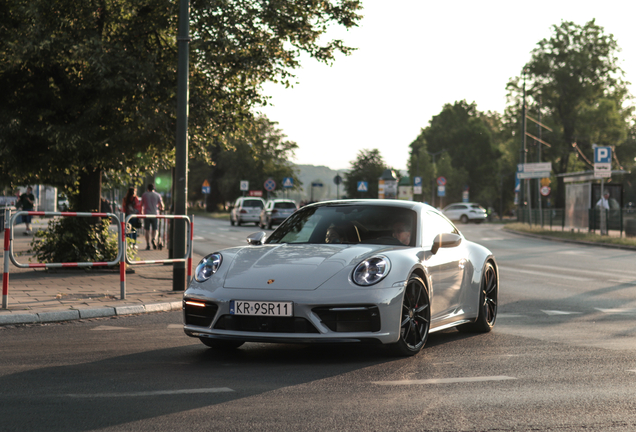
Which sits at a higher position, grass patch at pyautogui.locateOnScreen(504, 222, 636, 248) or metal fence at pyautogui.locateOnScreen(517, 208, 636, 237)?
metal fence at pyautogui.locateOnScreen(517, 208, 636, 237)

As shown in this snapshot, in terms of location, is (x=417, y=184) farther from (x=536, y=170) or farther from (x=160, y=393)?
(x=160, y=393)

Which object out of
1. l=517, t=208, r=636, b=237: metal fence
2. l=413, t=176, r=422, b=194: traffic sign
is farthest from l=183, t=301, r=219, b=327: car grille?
l=413, t=176, r=422, b=194: traffic sign

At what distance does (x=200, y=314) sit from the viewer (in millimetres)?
6332

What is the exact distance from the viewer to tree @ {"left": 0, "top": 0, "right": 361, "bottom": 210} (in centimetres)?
1288

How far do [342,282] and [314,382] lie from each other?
3.00 feet

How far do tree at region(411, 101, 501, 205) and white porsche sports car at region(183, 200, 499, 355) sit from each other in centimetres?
9569

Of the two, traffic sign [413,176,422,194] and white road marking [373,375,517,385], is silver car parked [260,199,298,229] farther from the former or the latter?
white road marking [373,375,517,385]

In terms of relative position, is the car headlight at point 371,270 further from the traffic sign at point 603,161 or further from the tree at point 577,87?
the tree at point 577,87

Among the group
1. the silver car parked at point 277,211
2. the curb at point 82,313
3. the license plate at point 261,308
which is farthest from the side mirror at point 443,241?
the silver car parked at point 277,211

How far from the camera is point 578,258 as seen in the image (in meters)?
21.3

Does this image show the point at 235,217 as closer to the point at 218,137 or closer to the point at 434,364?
the point at 218,137

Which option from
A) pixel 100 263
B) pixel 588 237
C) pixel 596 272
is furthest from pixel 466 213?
pixel 100 263

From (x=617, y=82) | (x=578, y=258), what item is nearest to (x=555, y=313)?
(x=578, y=258)

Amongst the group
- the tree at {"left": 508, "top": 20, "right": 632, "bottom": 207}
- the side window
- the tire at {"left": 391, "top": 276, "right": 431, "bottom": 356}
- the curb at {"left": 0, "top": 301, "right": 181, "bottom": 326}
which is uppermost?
the tree at {"left": 508, "top": 20, "right": 632, "bottom": 207}
